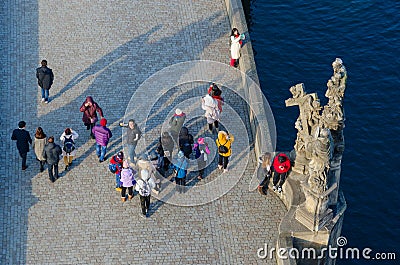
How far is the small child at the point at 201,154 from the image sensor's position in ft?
92.9

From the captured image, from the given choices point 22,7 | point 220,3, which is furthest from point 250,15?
point 22,7

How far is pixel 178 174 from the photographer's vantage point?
27.7 metres

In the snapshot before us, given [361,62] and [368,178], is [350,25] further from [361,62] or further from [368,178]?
[368,178]

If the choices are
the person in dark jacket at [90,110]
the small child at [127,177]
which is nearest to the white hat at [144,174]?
the small child at [127,177]

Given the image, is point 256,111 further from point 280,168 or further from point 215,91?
point 280,168

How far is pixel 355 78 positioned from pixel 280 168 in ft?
38.2

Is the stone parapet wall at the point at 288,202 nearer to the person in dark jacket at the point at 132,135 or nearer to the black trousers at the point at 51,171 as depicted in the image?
the person in dark jacket at the point at 132,135

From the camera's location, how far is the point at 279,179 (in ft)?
91.2

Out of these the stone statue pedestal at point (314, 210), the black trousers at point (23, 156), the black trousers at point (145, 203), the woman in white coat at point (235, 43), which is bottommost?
the stone statue pedestal at point (314, 210)

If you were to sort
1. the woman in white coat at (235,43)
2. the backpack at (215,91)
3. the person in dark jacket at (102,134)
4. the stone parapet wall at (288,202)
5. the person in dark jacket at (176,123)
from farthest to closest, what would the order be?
the woman in white coat at (235,43)
the backpack at (215,91)
the person in dark jacket at (176,123)
the person in dark jacket at (102,134)
the stone parapet wall at (288,202)

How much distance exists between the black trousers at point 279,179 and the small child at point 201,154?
2.32 metres

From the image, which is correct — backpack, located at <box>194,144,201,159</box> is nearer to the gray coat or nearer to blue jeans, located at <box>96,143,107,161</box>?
blue jeans, located at <box>96,143,107,161</box>

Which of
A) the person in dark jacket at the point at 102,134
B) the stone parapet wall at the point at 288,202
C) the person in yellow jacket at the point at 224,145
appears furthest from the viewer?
the person in dark jacket at the point at 102,134

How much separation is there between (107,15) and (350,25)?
11.4 meters
